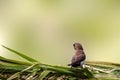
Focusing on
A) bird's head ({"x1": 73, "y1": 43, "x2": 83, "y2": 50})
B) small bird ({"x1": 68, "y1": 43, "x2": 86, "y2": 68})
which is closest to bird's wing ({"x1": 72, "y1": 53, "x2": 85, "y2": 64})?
small bird ({"x1": 68, "y1": 43, "x2": 86, "y2": 68})

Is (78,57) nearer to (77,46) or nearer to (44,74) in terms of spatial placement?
(77,46)

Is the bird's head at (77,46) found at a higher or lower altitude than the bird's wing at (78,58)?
higher

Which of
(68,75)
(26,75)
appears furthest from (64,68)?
(26,75)

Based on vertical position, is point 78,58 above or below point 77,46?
Result: below

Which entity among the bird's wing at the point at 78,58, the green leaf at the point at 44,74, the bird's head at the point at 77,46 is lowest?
the green leaf at the point at 44,74

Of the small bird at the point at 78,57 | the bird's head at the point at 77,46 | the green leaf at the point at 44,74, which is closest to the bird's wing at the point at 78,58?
the small bird at the point at 78,57

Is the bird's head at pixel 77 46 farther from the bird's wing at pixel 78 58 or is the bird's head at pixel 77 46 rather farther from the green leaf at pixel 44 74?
the green leaf at pixel 44 74

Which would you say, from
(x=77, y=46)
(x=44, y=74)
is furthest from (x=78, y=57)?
(x=44, y=74)

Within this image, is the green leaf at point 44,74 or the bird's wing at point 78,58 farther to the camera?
the green leaf at point 44,74

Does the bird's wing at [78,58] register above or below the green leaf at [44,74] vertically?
above

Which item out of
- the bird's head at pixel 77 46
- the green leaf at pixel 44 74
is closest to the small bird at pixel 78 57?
the bird's head at pixel 77 46

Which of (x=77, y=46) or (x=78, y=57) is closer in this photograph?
(x=78, y=57)
